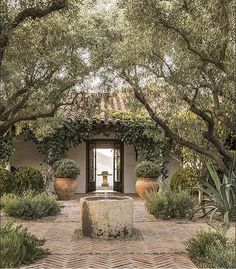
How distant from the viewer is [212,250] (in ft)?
19.8

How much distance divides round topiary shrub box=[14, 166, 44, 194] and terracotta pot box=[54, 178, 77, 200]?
2.90ft

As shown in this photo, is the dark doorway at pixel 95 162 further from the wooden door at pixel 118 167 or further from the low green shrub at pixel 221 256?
the low green shrub at pixel 221 256

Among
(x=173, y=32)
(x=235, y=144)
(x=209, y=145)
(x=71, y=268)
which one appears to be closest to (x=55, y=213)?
(x=209, y=145)

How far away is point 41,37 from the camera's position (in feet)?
29.2

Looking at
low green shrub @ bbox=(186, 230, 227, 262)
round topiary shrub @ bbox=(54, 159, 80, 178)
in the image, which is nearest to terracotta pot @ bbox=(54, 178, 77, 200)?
round topiary shrub @ bbox=(54, 159, 80, 178)

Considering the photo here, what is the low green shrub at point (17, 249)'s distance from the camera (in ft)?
19.1

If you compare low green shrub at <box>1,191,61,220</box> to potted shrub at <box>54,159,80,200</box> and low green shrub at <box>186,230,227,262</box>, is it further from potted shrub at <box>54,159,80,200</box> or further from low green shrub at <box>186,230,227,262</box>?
low green shrub at <box>186,230,227,262</box>

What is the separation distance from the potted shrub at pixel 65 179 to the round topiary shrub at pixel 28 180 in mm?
910

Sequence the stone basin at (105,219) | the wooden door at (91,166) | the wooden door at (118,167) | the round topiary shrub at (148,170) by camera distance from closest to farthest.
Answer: the stone basin at (105,219)
the round topiary shrub at (148,170)
the wooden door at (91,166)
the wooden door at (118,167)

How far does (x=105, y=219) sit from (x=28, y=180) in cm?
652

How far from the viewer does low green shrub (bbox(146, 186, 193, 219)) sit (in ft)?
35.3

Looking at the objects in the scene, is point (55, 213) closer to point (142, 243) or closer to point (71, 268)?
point (142, 243)

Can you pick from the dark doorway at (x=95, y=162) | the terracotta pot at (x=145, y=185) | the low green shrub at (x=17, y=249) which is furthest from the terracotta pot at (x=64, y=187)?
the low green shrub at (x=17, y=249)

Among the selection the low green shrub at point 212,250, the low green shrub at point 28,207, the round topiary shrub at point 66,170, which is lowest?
the low green shrub at point 212,250
